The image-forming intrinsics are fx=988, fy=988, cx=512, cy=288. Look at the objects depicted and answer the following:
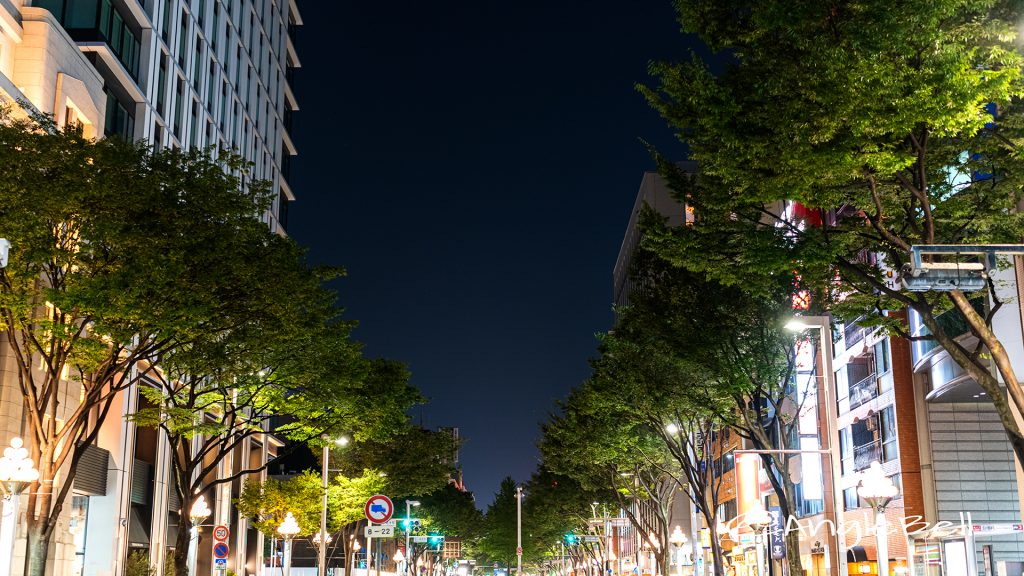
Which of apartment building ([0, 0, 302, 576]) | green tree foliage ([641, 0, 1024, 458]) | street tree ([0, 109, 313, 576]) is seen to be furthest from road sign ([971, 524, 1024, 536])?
apartment building ([0, 0, 302, 576])

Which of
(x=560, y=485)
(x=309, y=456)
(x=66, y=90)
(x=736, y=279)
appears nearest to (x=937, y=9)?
(x=736, y=279)

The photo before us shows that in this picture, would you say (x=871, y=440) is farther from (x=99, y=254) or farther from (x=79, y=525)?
(x=79, y=525)

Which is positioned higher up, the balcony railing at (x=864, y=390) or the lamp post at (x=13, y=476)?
the balcony railing at (x=864, y=390)

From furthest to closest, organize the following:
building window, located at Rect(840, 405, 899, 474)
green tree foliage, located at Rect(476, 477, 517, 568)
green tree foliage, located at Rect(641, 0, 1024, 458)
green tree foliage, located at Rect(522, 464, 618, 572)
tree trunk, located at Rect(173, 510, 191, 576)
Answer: green tree foliage, located at Rect(476, 477, 517, 568), green tree foliage, located at Rect(522, 464, 618, 572), building window, located at Rect(840, 405, 899, 474), tree trunk, located at Rect(173, 510, 191, 576), green tree foliage, located at Rect(641, 0, 1024, 458)

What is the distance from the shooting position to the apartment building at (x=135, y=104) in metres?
30.1

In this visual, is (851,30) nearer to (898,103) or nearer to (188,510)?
(898,103)

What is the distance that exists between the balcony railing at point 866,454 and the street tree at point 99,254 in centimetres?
2789

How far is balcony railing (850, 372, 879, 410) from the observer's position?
132 ft

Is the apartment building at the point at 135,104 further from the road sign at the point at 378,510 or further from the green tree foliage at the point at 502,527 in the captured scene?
the green tree foliage at the point at 502,527

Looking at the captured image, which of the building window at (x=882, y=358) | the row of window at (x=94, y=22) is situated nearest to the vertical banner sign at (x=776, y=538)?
the building window at (x=882, y=358)

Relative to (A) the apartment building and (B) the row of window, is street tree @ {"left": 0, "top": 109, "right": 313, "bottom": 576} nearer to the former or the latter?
(A) the apartment building

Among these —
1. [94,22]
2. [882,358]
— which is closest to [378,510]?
[882,358]

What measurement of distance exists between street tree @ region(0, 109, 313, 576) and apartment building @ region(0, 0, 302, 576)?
9.32ft

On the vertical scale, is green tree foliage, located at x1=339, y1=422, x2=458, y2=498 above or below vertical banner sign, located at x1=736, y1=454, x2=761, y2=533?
above
